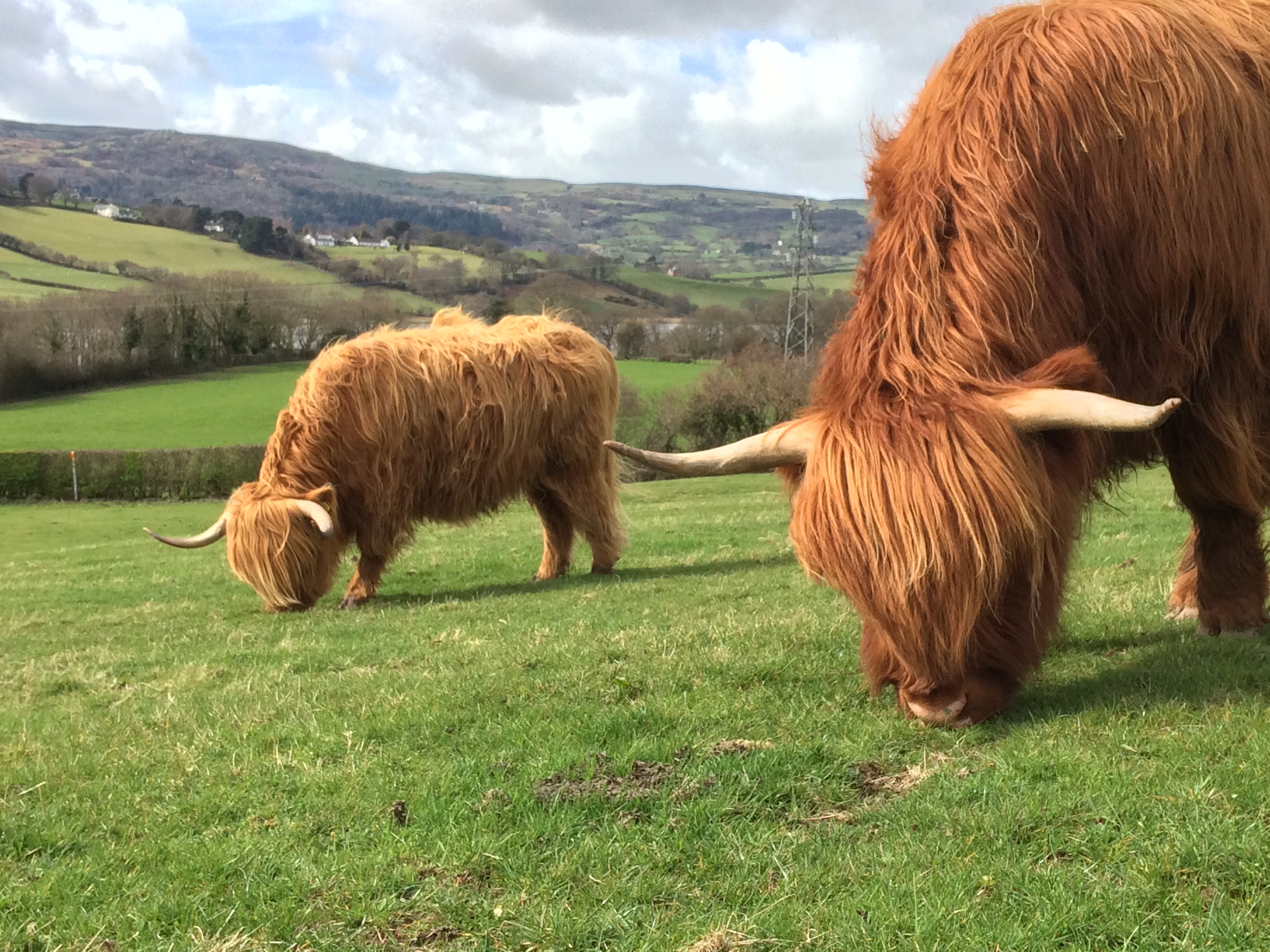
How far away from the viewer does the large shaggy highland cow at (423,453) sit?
10.8 metres

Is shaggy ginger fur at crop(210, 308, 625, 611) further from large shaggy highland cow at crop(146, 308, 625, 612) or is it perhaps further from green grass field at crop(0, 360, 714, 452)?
green grass field at crop(0, 360, 714, 452)

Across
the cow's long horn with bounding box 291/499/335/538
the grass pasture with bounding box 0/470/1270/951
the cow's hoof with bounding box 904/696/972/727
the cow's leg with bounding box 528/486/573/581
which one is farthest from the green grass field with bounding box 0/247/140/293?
the cow's hoof with bounding box 904/696/972/727

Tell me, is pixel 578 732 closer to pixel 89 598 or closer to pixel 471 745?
pixel 471 745

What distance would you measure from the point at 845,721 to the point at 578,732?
3.77 ft

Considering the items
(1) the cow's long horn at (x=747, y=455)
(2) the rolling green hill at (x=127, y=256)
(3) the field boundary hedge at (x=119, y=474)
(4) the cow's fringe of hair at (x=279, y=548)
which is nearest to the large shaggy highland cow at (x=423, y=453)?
(4) the cow's fringe of hair at (x=279, y=548)

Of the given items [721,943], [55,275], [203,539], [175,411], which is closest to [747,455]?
[721,943]

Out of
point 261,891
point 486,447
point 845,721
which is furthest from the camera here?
point 486,447

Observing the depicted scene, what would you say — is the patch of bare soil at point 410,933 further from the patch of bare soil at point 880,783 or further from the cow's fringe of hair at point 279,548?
the cow's fringe of hair at point 279,548

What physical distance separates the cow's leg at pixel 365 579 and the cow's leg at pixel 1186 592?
25.7 feet

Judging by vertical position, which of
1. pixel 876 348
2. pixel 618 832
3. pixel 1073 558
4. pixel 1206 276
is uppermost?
pixel 1206 276

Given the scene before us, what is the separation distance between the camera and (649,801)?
3920mm

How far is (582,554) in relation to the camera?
51.6 ft

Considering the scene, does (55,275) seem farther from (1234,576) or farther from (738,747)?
(1234,576)

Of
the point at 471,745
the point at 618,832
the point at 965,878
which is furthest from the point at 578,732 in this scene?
the point at 965,878
